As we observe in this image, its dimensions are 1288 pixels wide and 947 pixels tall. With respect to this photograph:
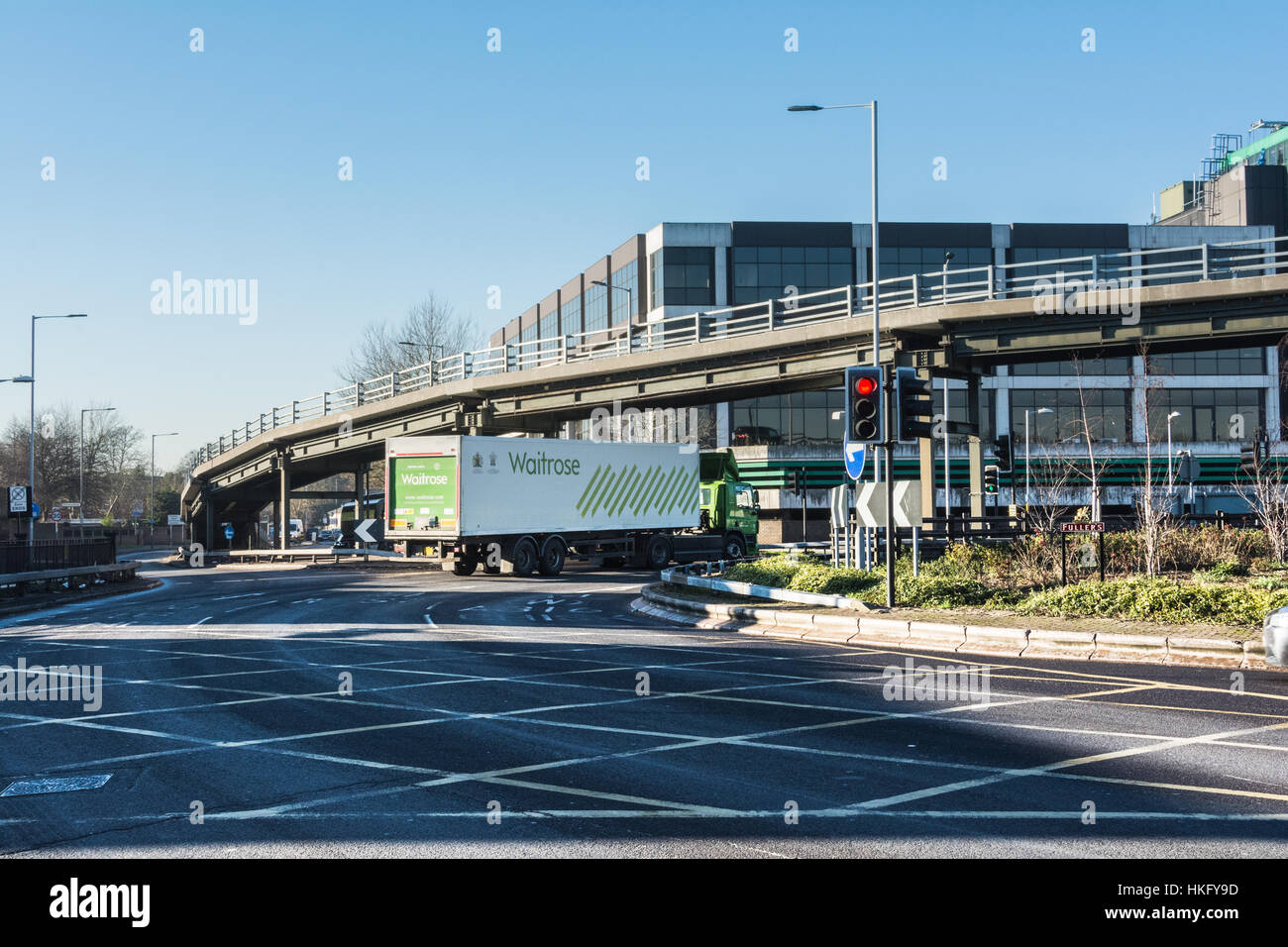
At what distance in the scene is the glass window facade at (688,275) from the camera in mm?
67250

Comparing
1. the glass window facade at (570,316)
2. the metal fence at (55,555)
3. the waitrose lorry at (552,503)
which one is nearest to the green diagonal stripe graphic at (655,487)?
the waitrose lorry at (552,503)

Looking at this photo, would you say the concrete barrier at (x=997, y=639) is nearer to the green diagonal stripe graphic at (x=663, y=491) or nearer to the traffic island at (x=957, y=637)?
the traffic island at (x=957, y=637)

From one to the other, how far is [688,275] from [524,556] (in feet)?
122

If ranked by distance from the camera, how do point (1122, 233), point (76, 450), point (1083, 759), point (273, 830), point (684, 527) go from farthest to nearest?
point (76, 450)
point (1122, 233)
point (684, 527)
point (1083, 759)
point (273, 830)

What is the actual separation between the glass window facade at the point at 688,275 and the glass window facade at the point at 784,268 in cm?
137

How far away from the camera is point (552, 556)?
34469 mm

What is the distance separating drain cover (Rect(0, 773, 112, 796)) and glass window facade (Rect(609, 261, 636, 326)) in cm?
6193

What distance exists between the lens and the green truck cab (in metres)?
40.4

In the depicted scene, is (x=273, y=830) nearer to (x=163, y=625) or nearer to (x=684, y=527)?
(x=163, y=625)

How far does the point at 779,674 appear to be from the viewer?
1266cm

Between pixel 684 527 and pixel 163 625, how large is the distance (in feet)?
70.9

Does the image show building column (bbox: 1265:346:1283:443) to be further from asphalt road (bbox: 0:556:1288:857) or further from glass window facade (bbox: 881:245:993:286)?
asphalt road (bbox: 0:556:1288:857)

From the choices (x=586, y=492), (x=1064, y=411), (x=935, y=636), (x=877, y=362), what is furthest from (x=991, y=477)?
(x=1064, y=411)
